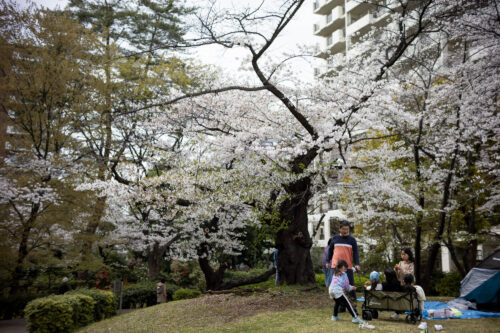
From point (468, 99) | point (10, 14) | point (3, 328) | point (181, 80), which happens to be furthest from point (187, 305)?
point (10, 14)

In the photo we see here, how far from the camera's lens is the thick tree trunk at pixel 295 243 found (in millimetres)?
11156

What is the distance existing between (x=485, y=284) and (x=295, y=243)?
15.9 feet

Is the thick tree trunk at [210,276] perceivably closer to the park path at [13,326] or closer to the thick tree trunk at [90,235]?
the park path at [13,326]

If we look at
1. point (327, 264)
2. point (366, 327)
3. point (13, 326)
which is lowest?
point (13, 326)

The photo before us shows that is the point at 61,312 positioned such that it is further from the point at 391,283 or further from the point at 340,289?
the point at 391,283

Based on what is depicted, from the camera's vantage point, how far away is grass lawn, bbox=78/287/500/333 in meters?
6.11

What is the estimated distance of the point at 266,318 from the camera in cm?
727

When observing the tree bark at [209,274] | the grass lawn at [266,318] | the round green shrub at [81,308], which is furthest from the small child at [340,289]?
the tree bark at [209,274]

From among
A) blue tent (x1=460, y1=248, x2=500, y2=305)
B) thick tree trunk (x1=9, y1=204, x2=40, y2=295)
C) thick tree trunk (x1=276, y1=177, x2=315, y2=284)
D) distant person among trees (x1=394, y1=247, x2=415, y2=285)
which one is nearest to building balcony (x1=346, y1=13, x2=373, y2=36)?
thick tree trunk (x1=276, y1=177, x2=315, y2=284)

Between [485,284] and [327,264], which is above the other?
[327,264]

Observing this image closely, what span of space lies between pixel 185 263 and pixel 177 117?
11796 millimetres

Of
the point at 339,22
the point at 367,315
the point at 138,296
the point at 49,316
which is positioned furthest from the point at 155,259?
the point at 339,22

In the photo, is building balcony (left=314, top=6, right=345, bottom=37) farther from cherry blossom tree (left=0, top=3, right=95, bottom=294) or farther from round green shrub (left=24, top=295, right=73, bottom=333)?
round green shrub (left=24, top=295, right=73, bottom=333)

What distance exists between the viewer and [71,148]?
15539 millimetres
